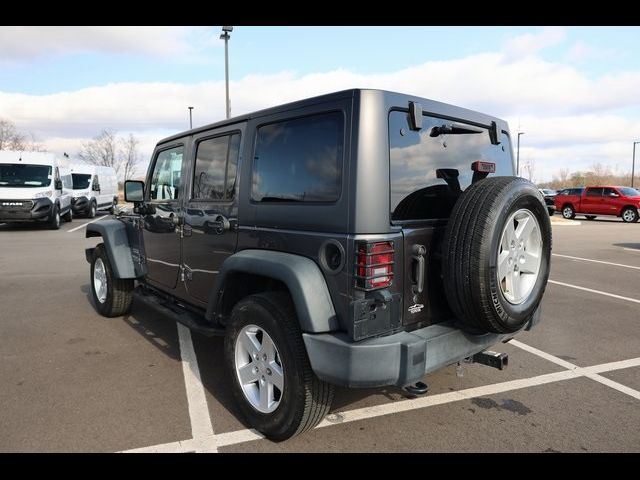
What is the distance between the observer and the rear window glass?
2.59 m

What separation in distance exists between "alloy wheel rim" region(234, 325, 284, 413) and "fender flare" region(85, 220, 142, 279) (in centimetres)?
249

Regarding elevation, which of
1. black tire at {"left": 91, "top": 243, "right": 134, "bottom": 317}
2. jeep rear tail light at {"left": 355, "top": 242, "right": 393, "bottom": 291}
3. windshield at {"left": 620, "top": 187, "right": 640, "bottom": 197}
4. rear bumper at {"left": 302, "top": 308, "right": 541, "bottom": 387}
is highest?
windshield at {"left": 620, "top": 187, "right": 640, "bottom": 197}

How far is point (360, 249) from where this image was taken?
239 cm

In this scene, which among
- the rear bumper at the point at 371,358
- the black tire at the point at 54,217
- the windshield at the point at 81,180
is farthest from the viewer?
the windshield at the point at 81,180

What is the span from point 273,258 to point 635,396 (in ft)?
→ 9.58

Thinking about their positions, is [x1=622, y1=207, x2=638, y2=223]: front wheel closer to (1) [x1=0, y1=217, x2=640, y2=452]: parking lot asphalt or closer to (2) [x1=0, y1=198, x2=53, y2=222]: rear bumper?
(1) [x1=0, y1=217, x2=640, y2=452]: parking lot asphalt

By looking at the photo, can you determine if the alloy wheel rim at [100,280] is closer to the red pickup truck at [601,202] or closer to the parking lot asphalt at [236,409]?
the parking lot asphalt at [236,409]

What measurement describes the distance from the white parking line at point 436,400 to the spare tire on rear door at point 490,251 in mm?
927

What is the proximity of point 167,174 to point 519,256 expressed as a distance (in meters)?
3.22

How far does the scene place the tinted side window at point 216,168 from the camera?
11.1 feet

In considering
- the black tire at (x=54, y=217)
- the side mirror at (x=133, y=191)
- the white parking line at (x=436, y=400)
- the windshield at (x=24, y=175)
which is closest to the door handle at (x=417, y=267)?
the white parking line at (x=436, y=400)

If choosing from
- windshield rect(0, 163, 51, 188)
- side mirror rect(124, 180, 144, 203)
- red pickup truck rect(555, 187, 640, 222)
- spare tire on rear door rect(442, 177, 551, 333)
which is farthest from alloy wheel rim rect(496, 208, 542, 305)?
red pickup truck rect(555, 187, 640, 222)

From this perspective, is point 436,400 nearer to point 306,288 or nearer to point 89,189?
point 306,288

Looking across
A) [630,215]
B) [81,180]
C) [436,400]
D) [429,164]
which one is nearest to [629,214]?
[630,215]
